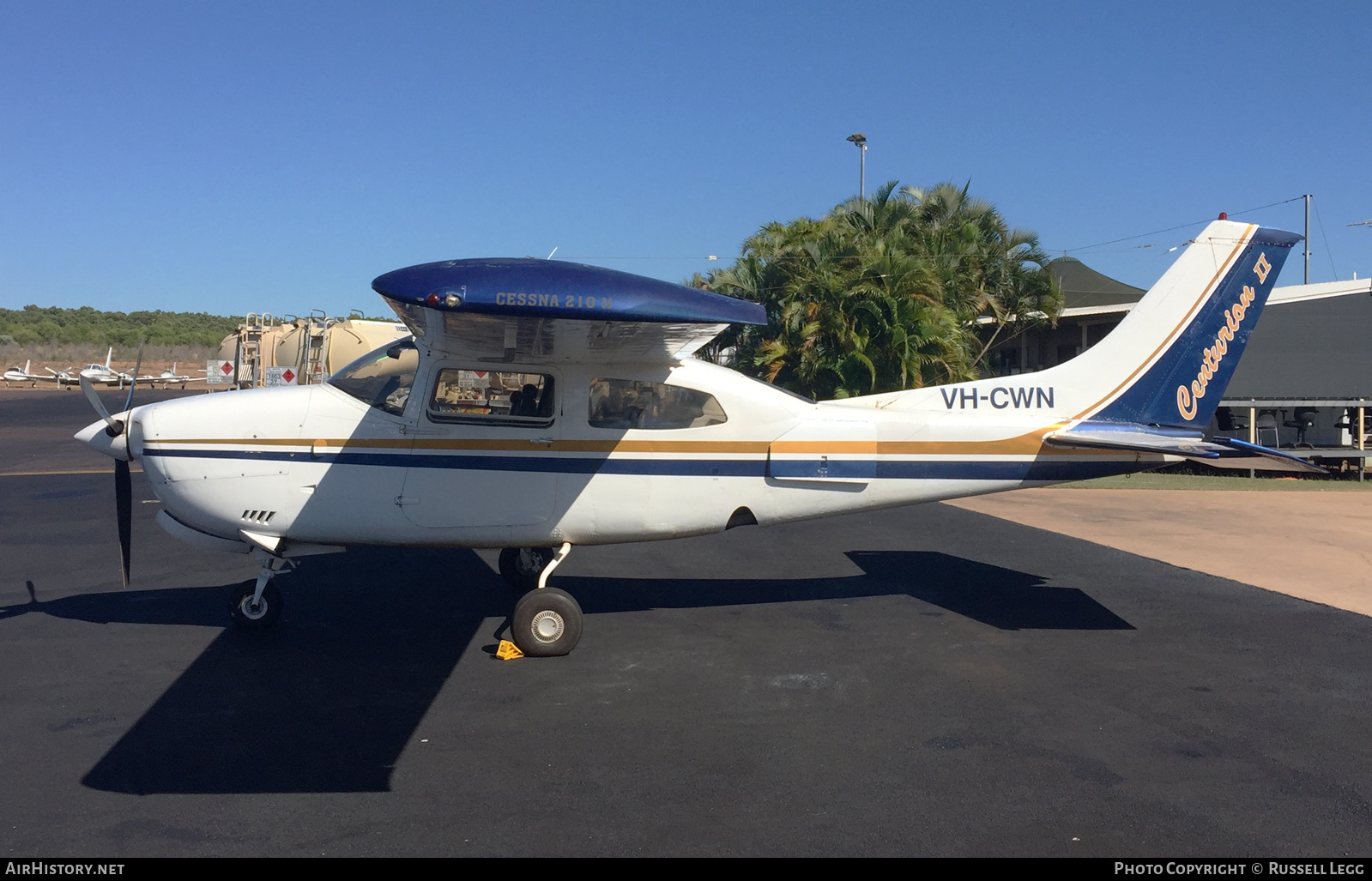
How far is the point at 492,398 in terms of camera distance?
21.7 ft

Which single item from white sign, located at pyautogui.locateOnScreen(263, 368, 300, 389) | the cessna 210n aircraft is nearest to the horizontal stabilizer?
the cessna 210n aircraft

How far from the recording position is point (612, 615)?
729 cm

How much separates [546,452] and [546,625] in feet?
4.02

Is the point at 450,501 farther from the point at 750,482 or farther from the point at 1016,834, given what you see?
the point at 1016,834

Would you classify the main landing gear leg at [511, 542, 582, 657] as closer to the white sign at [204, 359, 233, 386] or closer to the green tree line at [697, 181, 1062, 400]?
the green tree line at [697, 181, 1062, 400]

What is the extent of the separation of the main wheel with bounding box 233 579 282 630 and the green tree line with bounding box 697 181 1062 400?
10413mm

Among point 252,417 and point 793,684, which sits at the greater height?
point 252,417

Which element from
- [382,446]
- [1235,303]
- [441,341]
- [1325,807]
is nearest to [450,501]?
[382,446]

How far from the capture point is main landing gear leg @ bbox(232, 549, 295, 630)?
21.3 ft

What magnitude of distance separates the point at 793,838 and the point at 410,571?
5847 millimetres

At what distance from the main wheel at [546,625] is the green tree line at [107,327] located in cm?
8183

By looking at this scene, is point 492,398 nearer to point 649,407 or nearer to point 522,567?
point 649,407

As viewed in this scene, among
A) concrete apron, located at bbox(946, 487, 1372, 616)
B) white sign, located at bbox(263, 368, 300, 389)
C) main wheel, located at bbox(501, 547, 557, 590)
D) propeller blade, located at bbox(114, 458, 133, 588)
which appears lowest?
concrete apron, located at bbox(946, 487, 1372, 616)

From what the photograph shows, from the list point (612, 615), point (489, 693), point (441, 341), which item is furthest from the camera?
point (612, 615)
